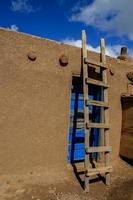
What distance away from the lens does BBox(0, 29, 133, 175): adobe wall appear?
165 inches

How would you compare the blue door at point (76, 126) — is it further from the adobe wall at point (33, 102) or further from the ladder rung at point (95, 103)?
the ladder rung at point (95, 103)

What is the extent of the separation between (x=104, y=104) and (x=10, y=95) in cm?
188

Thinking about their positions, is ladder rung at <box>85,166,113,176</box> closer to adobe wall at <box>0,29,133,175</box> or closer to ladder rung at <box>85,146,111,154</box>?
ladder rung at <box>85,146,111,154</box>

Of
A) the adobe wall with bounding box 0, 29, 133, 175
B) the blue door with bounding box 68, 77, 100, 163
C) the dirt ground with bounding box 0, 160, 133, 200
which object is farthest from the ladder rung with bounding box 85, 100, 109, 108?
the dirt ground with bounding box 0, 160, 133, 200

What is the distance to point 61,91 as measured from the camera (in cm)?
484

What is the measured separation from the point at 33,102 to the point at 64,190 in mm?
1687

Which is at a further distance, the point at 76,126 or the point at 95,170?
the point at 76,126

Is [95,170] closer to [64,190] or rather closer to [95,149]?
[95,149]

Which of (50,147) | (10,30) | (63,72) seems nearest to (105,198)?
(50,147)

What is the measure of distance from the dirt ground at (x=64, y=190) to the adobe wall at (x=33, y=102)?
298mm

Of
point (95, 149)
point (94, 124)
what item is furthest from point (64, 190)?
point (94, 124)

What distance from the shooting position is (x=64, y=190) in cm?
416

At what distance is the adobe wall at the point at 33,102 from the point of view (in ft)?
13.8

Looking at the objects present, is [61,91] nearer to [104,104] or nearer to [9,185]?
[104,104]
